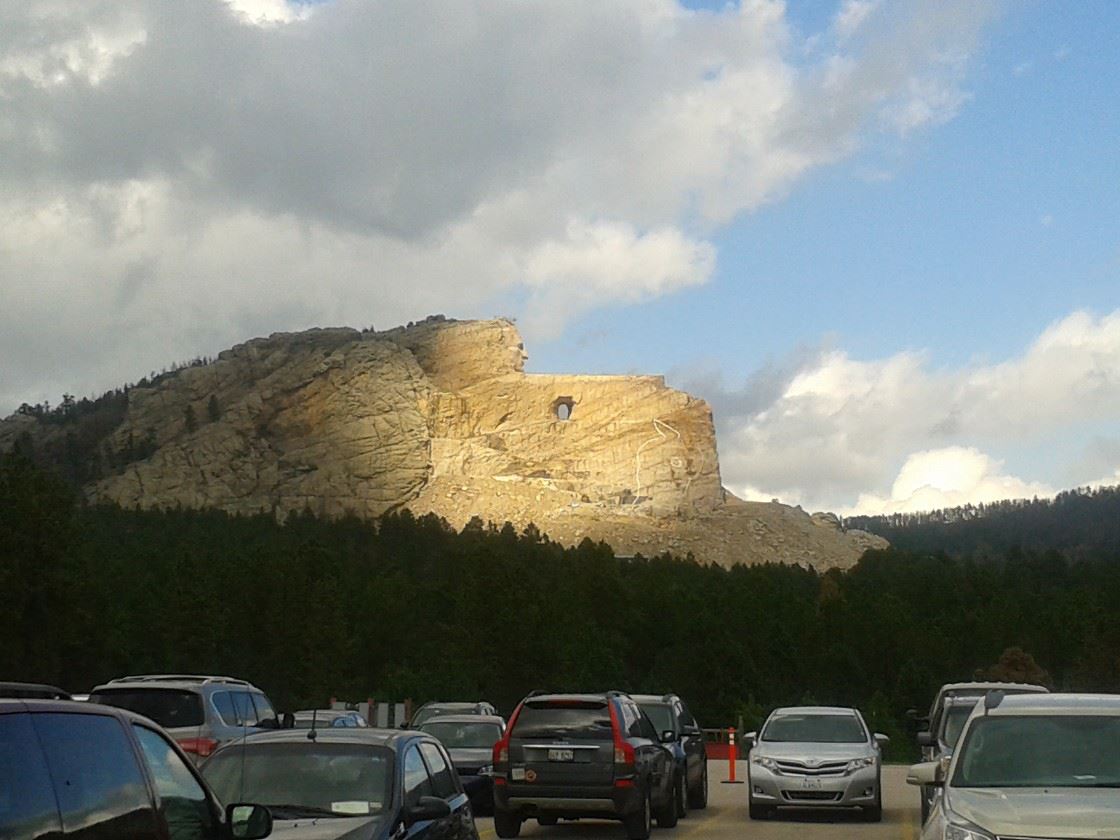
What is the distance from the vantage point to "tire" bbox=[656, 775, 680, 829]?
2100 cm

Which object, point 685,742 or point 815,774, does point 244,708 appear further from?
point 815,774

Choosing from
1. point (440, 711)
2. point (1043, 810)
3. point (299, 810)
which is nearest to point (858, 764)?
point (440, 711)

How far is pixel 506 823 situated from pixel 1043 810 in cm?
1068

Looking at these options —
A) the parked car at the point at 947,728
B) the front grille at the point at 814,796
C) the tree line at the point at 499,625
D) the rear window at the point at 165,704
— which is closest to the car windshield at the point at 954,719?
the parked car at the point at 947,728

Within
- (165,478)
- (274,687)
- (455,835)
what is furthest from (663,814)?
(165,478)

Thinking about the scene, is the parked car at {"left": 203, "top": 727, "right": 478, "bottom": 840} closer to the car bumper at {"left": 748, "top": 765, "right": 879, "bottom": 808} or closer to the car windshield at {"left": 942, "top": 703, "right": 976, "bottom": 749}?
the car windshield at {"left": 942, "top": 703, "right": 976, "bottom": 749}

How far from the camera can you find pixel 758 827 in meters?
21.7

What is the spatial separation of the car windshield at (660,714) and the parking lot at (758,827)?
1.45 m

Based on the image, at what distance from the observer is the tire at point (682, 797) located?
22.6 m

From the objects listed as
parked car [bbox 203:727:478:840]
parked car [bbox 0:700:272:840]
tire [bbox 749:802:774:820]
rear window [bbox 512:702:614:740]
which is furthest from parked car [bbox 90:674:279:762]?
parked car [bbox 0:700:272:840]

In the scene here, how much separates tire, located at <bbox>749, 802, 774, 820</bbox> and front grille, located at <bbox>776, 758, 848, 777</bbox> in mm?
732

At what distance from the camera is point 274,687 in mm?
66875

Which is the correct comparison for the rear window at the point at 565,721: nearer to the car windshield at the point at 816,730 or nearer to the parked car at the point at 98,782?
the car windshield at the point at 816,730

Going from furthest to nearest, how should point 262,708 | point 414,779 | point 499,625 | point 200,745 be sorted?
point 499,625
point 262,708
point 200,745
point 414,779
